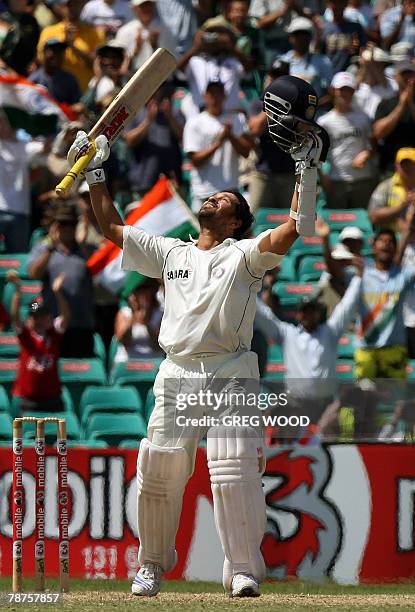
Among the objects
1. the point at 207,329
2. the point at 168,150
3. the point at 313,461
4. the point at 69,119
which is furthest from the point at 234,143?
the point at 207,329

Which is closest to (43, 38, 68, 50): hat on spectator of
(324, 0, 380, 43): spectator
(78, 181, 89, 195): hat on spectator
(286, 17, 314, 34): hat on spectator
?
(78, 181, 89, 195): hat on spectator

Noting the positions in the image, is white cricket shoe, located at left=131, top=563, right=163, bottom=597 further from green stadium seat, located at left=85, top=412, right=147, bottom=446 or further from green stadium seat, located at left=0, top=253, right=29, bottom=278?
green stadium seat, located at left=0, top=253, right=29, bottom=278

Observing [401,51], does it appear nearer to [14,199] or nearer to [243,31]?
[243,31]

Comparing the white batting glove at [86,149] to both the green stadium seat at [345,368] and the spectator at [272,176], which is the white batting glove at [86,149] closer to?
the green stadium seat at [345,368]

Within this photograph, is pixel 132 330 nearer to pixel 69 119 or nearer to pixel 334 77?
pixel 69 119

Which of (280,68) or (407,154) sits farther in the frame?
(280,68)

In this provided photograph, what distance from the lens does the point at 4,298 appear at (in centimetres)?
→ 1177

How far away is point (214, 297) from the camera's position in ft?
20.5

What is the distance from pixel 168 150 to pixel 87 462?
513 cm

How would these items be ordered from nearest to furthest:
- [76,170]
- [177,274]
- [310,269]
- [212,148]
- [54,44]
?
1. [177,274]
2. [76,170]
3. [310,269]
4. [212,148]
5. [54,44]

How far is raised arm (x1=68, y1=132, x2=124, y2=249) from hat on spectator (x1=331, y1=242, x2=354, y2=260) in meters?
4.75

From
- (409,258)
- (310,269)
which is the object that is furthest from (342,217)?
(409,258)

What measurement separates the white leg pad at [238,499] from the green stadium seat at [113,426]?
423 cm

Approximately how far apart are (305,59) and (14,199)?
9.98ft
